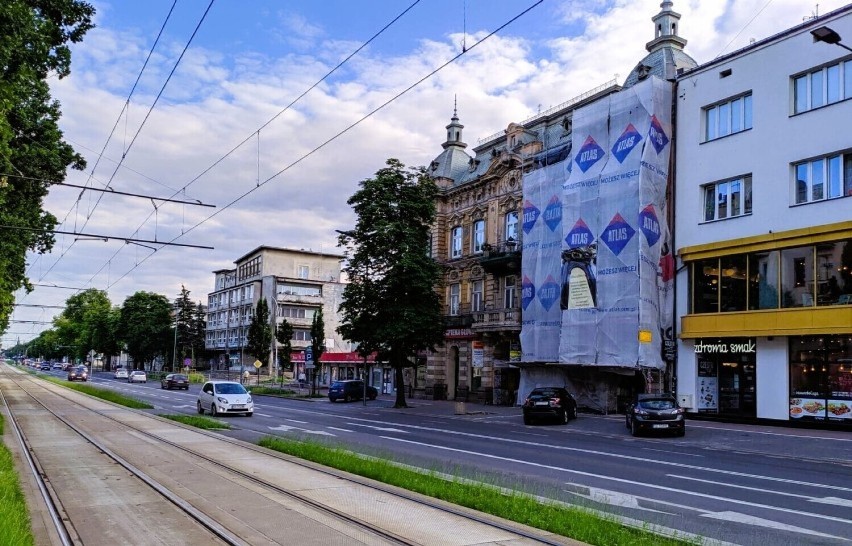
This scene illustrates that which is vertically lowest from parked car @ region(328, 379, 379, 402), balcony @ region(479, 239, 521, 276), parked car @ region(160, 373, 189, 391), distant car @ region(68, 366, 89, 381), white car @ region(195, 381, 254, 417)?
distant car @ region(68, 366, 89, 381)

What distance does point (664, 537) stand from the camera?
748cm

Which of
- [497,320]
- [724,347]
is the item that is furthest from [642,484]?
[497,320]

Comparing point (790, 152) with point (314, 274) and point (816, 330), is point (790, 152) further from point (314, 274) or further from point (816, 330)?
point (314, 274)

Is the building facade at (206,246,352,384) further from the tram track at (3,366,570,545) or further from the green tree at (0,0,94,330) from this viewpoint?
the tram track at (3,366,570,545)

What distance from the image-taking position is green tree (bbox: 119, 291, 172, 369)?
102 m

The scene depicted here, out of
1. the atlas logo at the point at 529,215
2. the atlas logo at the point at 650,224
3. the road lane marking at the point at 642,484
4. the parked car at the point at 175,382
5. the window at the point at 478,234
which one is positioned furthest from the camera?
the parked car at the point at 175,382

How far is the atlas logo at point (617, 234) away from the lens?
30.0 m

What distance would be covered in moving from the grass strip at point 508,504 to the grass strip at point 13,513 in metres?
5.05

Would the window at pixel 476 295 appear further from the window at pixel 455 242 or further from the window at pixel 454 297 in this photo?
the window at pixel 455 242

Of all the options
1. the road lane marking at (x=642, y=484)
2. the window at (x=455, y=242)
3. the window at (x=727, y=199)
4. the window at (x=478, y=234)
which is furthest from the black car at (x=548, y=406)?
the window at (x=455, y=242)

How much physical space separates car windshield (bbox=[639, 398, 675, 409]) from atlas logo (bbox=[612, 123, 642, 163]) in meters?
12.5

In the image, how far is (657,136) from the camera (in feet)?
98.2

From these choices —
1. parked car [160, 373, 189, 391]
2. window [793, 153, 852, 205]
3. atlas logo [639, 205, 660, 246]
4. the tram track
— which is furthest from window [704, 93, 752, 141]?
parked car [160, 373, 189, 391]

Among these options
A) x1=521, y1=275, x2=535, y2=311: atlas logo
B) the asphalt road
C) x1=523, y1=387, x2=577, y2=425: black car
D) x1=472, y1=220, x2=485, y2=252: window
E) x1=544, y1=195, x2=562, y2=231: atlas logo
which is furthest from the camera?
x1=472, y1=220, x2=485, y2=252: window
